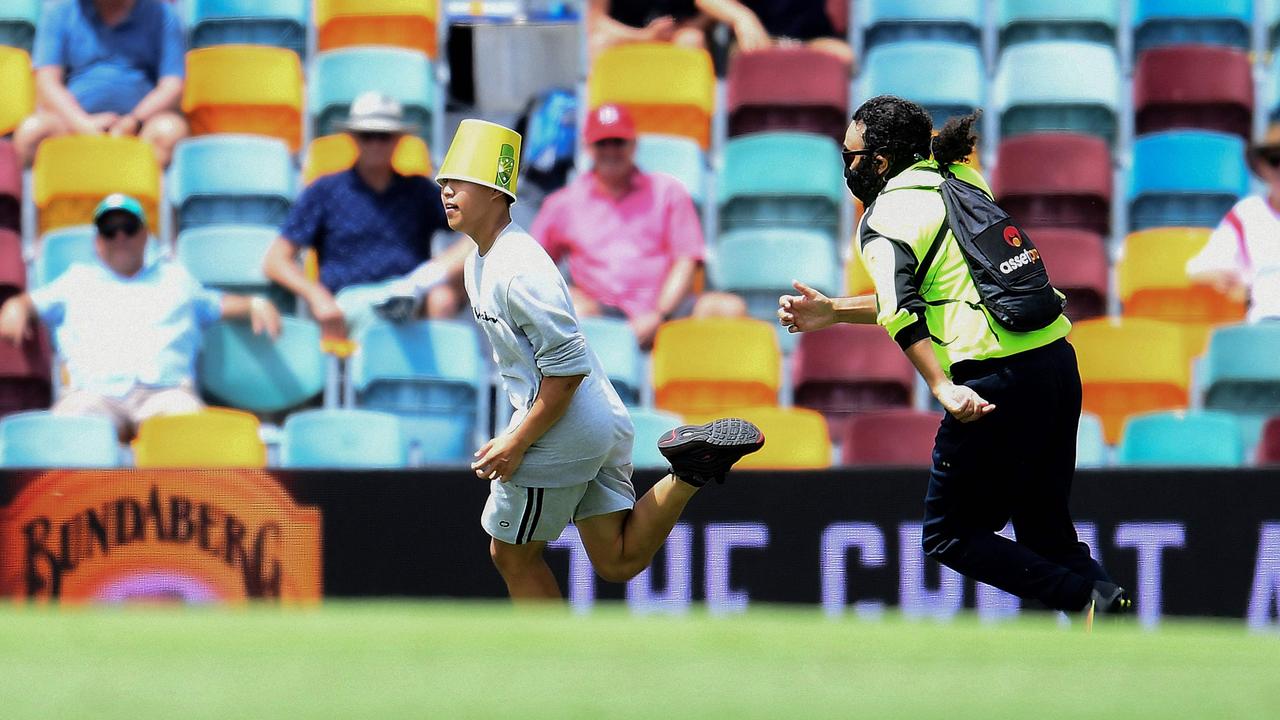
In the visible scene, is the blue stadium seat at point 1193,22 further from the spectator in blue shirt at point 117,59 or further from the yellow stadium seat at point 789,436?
the spectator in blue shirt at point 117,59

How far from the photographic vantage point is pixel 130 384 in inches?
298

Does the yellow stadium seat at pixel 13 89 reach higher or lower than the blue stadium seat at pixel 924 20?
lower

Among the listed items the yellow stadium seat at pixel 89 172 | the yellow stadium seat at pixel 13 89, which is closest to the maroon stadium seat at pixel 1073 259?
the yellow stadium seat at pixel 89 172

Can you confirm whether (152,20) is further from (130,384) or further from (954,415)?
(954,415)

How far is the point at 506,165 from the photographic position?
471 centimetres

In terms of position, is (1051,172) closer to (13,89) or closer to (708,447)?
(708,447)

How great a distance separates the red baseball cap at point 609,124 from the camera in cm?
782

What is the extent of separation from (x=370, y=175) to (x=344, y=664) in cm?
495

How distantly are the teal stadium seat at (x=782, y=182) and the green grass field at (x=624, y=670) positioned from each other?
4.68 m

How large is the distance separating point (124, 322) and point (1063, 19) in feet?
15.8

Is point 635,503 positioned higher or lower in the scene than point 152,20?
lower

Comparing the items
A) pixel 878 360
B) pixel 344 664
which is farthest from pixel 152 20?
pixel 344 664

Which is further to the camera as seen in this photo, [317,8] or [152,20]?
[317,8]

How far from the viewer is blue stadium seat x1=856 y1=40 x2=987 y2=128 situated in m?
8.79
